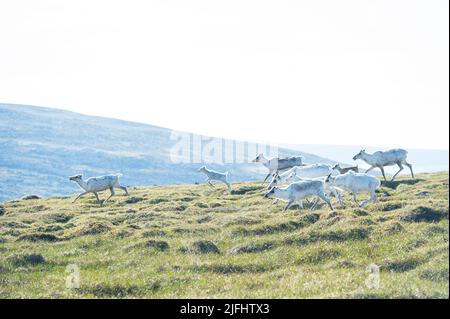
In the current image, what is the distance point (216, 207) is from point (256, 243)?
43.0ft

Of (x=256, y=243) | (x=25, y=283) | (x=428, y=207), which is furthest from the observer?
(x=428, y=207)

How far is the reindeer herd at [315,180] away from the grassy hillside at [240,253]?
1.23 m

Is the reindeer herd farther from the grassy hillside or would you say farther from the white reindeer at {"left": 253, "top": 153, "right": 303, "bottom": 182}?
the grassy hillside

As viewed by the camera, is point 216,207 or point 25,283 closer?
point 25,283

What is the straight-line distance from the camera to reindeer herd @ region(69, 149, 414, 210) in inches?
1196

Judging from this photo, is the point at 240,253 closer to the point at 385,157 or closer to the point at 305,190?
the point at 305,190

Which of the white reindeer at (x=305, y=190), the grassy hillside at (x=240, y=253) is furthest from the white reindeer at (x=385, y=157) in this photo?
the white reindeer at (x=305, y=190)

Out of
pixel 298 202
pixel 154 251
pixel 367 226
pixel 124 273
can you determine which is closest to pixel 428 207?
pixel 367 226

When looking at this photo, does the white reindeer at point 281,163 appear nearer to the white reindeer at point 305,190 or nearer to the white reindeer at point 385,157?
the white reindeer at point 385,157

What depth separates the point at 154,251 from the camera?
22984 millimetres

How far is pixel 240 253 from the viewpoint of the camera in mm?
22062

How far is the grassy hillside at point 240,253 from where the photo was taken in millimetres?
16797
